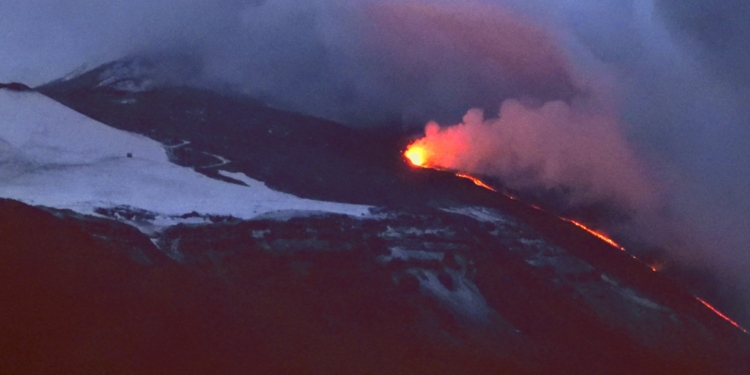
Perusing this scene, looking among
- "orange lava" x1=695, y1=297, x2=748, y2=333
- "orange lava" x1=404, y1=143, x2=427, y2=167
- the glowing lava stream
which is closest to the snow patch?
the glowing lava stream

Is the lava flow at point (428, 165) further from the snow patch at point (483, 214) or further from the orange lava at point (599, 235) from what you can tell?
the snow patch at point (483, 214)

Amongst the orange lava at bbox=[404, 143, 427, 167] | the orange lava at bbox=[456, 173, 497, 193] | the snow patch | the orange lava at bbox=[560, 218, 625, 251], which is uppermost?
the orange lava at bbox=[404, 143, 427, 167]

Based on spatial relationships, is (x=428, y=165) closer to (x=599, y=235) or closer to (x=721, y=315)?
(x=599, y=235)

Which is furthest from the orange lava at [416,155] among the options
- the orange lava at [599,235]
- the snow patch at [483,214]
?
the orange lava at [599,235]

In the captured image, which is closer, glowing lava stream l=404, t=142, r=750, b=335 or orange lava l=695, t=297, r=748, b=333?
orange lava l=695, t=297, r=748, b=333

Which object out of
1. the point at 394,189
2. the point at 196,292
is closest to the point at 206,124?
the point at 394,189

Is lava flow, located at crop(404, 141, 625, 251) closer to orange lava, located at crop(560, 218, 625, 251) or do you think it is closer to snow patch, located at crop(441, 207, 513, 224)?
orange lava, located at crop(560, 218, 625, 251)

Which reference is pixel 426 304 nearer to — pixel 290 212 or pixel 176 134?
pixel 290 212

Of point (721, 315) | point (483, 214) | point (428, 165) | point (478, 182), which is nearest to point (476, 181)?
point (478, 182)
